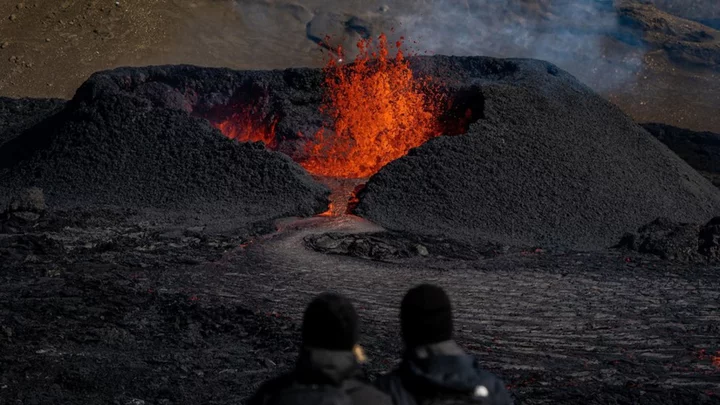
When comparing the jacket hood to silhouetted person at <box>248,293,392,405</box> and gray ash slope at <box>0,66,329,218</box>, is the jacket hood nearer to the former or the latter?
silhouetted person at <box>248,293,392,405</box>

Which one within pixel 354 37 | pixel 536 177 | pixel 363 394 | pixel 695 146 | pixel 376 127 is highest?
pixel 354 37

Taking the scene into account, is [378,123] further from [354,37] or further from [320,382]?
[354,37]

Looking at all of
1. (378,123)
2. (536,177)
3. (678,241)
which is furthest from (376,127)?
(678,241)

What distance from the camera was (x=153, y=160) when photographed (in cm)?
1239

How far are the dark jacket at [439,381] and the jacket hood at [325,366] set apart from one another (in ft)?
0.72

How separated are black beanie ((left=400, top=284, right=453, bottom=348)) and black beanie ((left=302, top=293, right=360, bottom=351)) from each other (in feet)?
0.73

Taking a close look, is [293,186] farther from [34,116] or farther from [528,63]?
[34,116]

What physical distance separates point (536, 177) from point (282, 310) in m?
5.86

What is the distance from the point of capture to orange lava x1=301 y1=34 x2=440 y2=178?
13.7m

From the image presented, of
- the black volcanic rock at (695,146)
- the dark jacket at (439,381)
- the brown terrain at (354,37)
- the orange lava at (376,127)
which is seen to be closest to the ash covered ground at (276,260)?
the orange lava at (376,127)

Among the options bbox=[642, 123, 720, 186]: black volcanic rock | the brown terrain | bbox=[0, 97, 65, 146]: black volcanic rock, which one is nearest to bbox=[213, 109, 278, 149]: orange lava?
bbox=[0, 97, 65, 146]: black volcanic rock

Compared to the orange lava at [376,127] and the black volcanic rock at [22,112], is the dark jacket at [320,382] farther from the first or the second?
the black volcanic rock at [22,112]

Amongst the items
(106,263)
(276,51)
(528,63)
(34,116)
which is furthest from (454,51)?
(106,263)

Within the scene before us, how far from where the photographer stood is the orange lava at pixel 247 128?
13.9 metres
